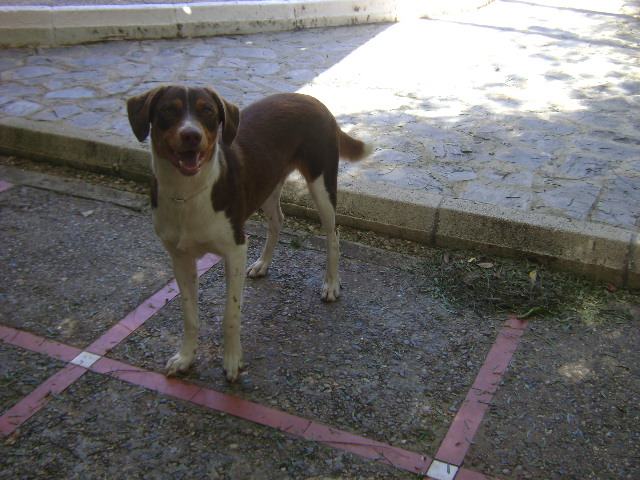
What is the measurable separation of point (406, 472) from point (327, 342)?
1.00 metres

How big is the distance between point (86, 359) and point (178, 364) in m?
0.50

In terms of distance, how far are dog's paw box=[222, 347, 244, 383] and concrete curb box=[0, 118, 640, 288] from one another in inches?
69.8

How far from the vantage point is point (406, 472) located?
2.87 meters

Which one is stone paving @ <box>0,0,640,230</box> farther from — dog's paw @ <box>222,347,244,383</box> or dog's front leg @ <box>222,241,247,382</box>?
dog's paw @ <box>222,347,244,383</box>

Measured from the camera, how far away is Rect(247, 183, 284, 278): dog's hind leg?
4.25 m

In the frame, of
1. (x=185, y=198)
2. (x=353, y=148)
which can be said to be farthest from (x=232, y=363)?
(x=353, y=148)

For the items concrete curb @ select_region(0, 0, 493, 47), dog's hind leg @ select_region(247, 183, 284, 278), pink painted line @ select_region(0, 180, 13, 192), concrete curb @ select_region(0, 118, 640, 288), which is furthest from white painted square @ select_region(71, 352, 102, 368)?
Answer: concrete curb @ select_region(0, 0, 493, 47)

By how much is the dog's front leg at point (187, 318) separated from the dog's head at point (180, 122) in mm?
654

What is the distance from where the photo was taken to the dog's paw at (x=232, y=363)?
11.0 feet

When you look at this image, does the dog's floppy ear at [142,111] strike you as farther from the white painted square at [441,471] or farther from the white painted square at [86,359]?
the white painted square at [441,471]

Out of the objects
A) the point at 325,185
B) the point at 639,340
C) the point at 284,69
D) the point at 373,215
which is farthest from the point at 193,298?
the point at 284,69

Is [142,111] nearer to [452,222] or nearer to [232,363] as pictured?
[232,363]

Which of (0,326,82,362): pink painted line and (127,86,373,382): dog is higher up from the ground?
(127,86,373,382): dog

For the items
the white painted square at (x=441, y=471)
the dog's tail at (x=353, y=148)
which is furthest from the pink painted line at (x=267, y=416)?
the dog's tail at (x=353, y=148)
